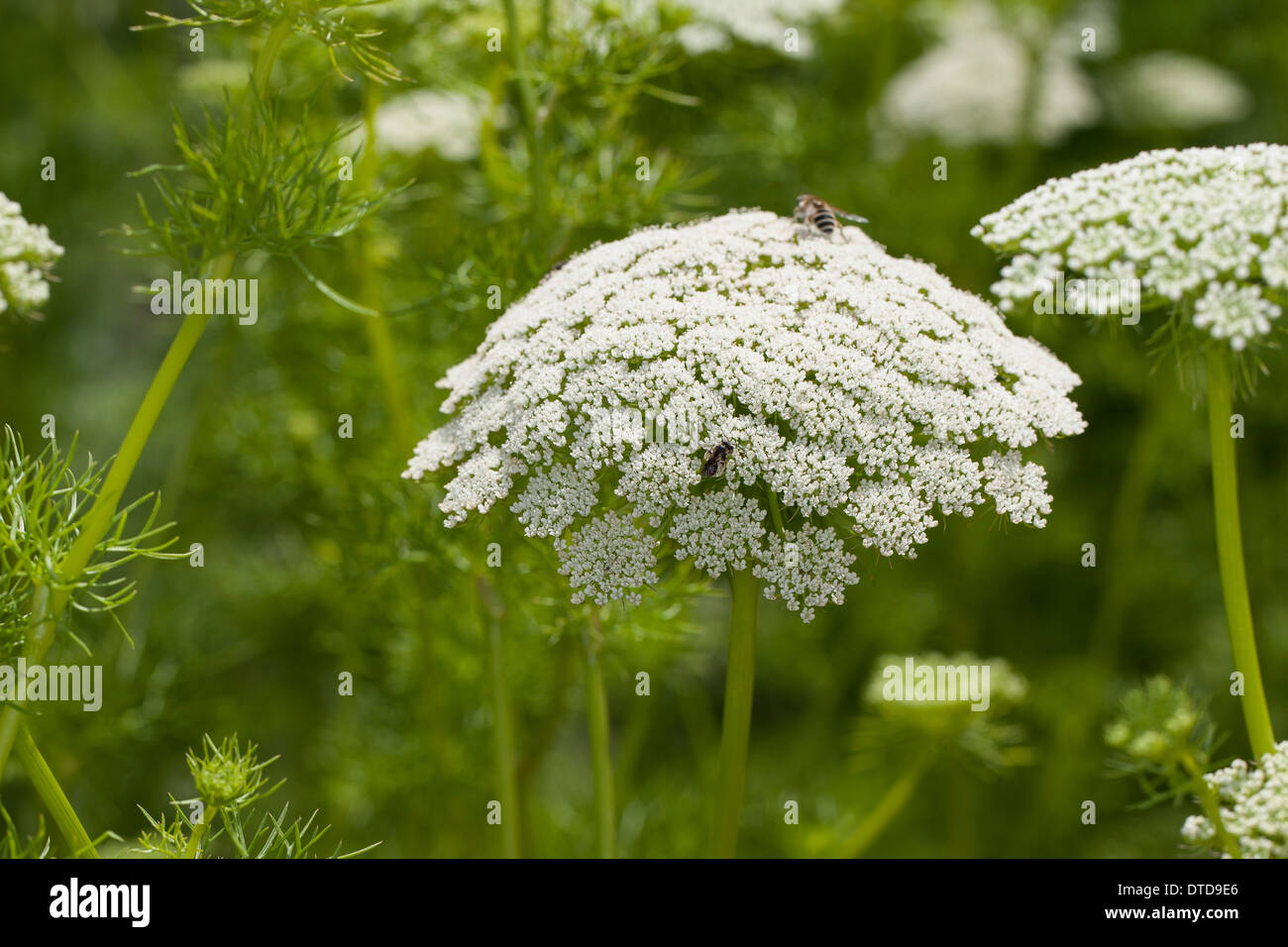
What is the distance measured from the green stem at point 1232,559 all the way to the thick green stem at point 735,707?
3.77 feet

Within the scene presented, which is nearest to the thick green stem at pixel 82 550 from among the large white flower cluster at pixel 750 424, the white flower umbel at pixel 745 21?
the large white flower cluster at pixel 750 424

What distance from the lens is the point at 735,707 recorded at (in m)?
2.63

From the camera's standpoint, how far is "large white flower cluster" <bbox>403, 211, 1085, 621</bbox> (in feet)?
7.79

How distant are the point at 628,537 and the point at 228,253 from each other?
131 centimetres

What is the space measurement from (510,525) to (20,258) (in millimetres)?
1377

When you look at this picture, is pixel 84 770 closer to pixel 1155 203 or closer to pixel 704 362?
pixel 704 362

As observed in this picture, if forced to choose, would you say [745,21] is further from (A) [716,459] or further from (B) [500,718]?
(B) [500,718]

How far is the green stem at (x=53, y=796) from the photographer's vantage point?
2.35 m

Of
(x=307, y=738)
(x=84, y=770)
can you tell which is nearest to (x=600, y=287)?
(x=84, y=770)

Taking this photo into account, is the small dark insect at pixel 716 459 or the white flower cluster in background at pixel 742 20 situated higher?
the white flower cluster in background at pixel 742 20

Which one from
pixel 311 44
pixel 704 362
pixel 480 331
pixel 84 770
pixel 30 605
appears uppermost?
pixel 311 44

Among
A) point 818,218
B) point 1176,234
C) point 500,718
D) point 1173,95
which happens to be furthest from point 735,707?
point 1173,95

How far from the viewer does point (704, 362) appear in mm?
2465

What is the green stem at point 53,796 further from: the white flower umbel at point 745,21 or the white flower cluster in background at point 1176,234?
the white flower umbel at point 745,21
